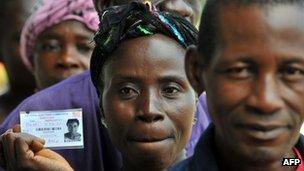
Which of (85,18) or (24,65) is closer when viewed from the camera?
(85,18)

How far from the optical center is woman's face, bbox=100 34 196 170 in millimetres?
2432

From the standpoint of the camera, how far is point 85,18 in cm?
351

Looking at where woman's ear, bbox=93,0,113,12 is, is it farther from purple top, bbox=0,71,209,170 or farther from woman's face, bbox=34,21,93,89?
woman's face, bbox=34,21,93,89

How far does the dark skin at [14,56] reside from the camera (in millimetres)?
4078

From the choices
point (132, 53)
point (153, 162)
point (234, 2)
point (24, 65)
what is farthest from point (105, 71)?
point (24, 65)

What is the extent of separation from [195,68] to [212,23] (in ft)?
0.46

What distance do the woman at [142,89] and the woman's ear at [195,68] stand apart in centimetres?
47

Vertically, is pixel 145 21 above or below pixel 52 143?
above

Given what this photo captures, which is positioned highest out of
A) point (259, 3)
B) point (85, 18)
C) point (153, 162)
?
point (85, 18)

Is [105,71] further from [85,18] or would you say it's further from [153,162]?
[85,18]

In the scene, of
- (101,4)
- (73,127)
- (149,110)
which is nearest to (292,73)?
(149,110)

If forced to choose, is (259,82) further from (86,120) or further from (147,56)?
(86,120)

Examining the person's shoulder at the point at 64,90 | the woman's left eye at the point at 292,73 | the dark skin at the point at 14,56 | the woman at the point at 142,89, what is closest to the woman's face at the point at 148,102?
the woman at the point at 142,89

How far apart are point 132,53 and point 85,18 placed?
1.06 m
